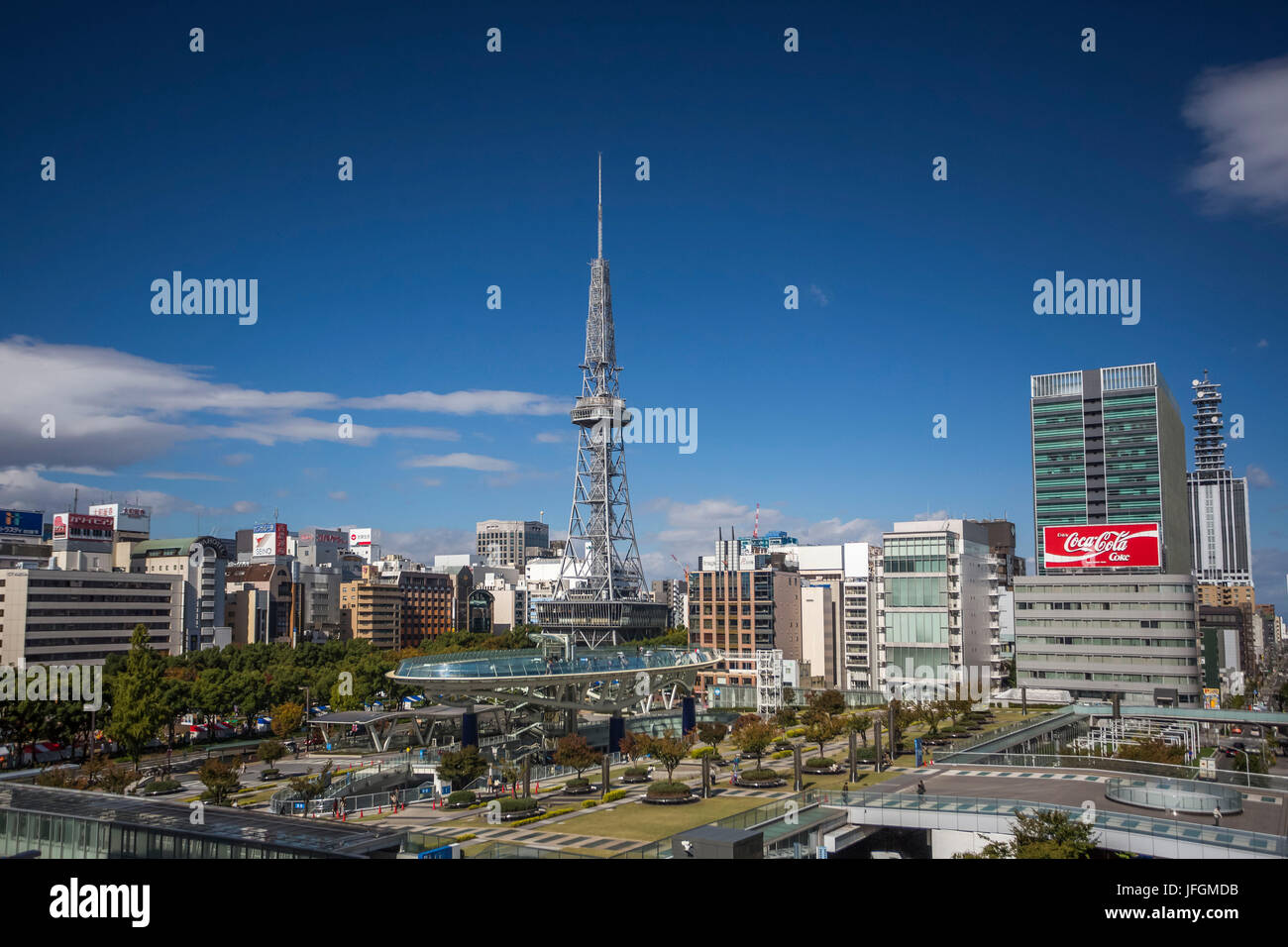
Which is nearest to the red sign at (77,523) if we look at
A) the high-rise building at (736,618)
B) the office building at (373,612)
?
the office building at (373,612)

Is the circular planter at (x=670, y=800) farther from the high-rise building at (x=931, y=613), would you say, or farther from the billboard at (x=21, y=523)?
the billboard at (x=21, y=523)

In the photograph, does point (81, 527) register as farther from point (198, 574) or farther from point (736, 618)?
point (736, 618)

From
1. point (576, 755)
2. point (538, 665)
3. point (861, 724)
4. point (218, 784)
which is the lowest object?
point (861, 724)

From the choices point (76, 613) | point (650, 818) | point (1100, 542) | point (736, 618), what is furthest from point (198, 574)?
point (1100, 542)

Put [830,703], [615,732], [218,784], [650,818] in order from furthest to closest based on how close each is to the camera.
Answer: [830,703] → [615,732] → [218,784] → [650,818]

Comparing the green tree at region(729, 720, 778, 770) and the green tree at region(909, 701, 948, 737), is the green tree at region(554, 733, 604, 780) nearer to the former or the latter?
the green tree at region(729, 720, 778, 770)
